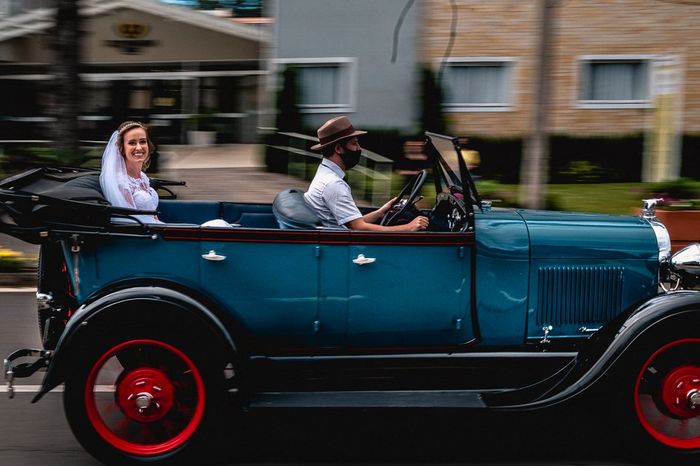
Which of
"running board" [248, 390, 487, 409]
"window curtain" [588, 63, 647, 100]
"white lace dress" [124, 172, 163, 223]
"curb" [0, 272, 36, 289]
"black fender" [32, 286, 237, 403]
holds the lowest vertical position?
"curb" [0, 272, 36, 289]

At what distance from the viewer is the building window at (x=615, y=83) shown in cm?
1659

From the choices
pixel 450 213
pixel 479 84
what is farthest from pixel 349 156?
pixel 479 84

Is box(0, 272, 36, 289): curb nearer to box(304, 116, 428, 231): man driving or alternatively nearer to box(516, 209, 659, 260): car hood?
box(304, 116, 428, 231): man driving

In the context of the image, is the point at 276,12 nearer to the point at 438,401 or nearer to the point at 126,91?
the point at 126,91

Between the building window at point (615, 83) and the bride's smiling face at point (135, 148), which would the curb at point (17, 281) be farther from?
the building window at point (615, 83)

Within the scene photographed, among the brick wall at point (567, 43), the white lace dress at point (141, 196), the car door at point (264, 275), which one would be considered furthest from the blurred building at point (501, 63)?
the car door at point (264, 275)

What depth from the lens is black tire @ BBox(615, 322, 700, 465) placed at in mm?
4129

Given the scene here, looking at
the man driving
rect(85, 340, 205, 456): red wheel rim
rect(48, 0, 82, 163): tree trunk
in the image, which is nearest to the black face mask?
the man driving

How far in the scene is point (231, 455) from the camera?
435cm

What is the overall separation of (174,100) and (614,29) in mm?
11764

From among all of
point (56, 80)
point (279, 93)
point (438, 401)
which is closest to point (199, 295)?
point (438, 401)

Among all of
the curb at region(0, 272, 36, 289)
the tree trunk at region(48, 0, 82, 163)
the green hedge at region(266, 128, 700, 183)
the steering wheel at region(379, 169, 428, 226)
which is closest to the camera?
the steering wheel at region(379, 169, 428, 226)

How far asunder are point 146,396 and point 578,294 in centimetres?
214

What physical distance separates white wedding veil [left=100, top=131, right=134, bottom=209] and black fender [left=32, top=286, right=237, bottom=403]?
717 mm
